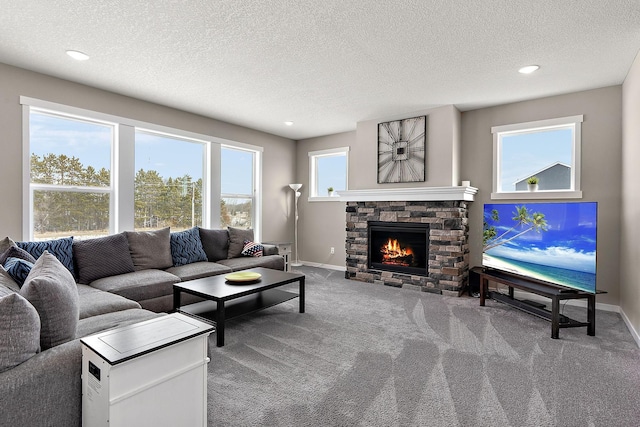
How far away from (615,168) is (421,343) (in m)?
3.16

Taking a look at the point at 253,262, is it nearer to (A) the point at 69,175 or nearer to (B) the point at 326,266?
(B) the point at 326,266

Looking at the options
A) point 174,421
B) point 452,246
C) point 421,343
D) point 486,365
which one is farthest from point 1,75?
point 452,246

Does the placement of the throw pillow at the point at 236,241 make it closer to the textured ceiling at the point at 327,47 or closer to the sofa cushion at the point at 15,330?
the textured ceiling at the point at 327,47

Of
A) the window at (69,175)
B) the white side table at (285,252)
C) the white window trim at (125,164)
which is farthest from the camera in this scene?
the white side table at (285,252)

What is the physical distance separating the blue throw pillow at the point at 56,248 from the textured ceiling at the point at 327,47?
1.77 meters

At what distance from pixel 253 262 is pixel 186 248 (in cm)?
88

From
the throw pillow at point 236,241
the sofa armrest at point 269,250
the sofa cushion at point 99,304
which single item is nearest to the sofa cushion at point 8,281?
the sofa cushion at point 99,304

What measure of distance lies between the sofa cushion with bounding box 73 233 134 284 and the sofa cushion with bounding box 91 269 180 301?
0.09 meters

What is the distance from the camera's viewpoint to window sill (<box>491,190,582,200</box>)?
397cm

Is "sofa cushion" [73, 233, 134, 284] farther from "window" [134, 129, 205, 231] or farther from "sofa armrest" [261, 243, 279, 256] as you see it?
"sofa armrest" [261, 243, 279, 256]

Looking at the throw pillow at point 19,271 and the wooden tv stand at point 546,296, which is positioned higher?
the throw pillow at point 19,271

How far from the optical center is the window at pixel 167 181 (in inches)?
174

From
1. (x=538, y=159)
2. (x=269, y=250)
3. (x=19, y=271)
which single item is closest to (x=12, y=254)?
(x=19, y=271)

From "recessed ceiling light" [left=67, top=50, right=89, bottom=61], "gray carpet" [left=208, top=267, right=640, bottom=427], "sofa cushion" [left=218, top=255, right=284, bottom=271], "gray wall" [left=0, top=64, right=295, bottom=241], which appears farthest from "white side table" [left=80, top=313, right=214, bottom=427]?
"gray wall" [left=0, top=64, right=295, bottom=241]
